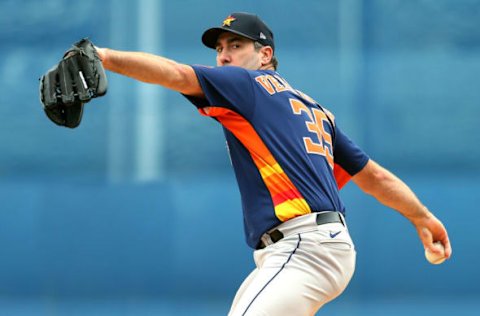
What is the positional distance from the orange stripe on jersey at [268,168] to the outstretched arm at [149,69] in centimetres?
21

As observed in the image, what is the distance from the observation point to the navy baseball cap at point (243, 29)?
420cm

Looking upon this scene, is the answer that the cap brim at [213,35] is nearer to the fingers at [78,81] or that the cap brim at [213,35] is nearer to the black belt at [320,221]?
the black belt at [320,221]

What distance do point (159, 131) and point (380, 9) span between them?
2.15m

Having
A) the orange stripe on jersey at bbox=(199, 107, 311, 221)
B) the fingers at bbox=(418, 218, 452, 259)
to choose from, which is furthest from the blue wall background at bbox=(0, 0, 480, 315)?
the orange stripe on jersey at bbox=(199, 107, 311, 221)

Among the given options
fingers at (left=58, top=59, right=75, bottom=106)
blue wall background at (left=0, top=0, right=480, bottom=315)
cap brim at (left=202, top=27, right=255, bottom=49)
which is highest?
cap brim at (left=202, top=27, right=255, bottom=49)

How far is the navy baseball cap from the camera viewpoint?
165 inches

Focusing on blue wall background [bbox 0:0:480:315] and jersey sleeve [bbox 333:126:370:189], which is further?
blue wall background [bbox 0:0:480:315]

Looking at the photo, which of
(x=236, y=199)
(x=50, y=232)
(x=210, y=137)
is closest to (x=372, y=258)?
(x=236, y=199)

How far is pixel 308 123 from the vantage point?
3949mm

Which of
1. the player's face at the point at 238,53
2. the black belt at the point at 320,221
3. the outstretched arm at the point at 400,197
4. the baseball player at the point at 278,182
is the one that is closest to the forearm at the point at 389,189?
the outstretched arm at the point at 400,197

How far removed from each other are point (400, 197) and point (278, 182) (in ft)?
3.06

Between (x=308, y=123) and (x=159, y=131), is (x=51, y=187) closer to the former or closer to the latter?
(x=159, y=131)

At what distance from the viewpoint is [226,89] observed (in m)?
Result: 3.71

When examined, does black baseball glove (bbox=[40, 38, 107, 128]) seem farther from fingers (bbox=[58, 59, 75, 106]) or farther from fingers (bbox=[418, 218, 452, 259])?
fingers (bbox=[418, 218, 452, 259])
